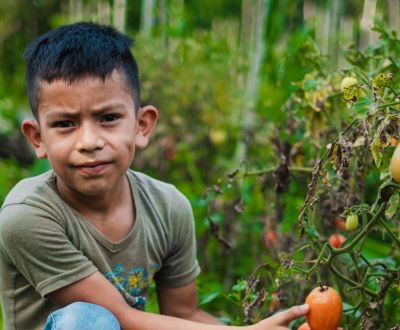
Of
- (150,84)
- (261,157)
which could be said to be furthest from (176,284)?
(150,84)

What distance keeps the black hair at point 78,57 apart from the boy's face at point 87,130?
0.03 meters

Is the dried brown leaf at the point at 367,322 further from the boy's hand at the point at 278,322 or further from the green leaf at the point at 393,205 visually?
the green leaf at the point at 393,205

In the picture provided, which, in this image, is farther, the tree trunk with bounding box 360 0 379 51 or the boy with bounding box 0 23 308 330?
the tree trunk with bounding box 360 0 379 51

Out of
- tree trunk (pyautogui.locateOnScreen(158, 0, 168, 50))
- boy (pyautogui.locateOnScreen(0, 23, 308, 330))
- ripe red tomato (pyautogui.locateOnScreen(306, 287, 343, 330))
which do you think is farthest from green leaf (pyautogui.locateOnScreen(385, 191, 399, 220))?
tree trunk (pyautogui.locateOnScreen(158, 0, 168, 50))

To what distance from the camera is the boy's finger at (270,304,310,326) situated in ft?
4.04

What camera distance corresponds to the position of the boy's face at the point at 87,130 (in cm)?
144

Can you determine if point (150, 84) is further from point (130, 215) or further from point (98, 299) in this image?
point (98, 299)

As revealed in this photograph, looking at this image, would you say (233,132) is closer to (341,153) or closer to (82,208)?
(82,208)

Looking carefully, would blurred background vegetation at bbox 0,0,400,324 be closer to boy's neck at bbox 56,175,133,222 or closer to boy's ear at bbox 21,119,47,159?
boy's neck at bbox 56,175,133,222

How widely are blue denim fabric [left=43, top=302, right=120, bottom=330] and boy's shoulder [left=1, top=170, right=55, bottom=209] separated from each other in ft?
1.09

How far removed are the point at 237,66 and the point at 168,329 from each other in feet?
10.7

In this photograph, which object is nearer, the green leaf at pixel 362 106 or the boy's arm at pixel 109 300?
the green leaf at pixel 362 106

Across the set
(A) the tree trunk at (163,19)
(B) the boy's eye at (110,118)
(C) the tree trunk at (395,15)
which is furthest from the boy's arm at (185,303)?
(A) the tree trunk at (163,19)

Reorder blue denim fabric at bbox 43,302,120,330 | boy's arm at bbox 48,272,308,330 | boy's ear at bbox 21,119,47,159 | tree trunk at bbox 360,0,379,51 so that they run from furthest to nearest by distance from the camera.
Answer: tree trunk at bbox 360,0,379,51 → boy's ear at bbox 21,119,47,159 → boy's arm at bbox 48,272,308,330 → blue denim fabric at bbox 43,302,120,330
